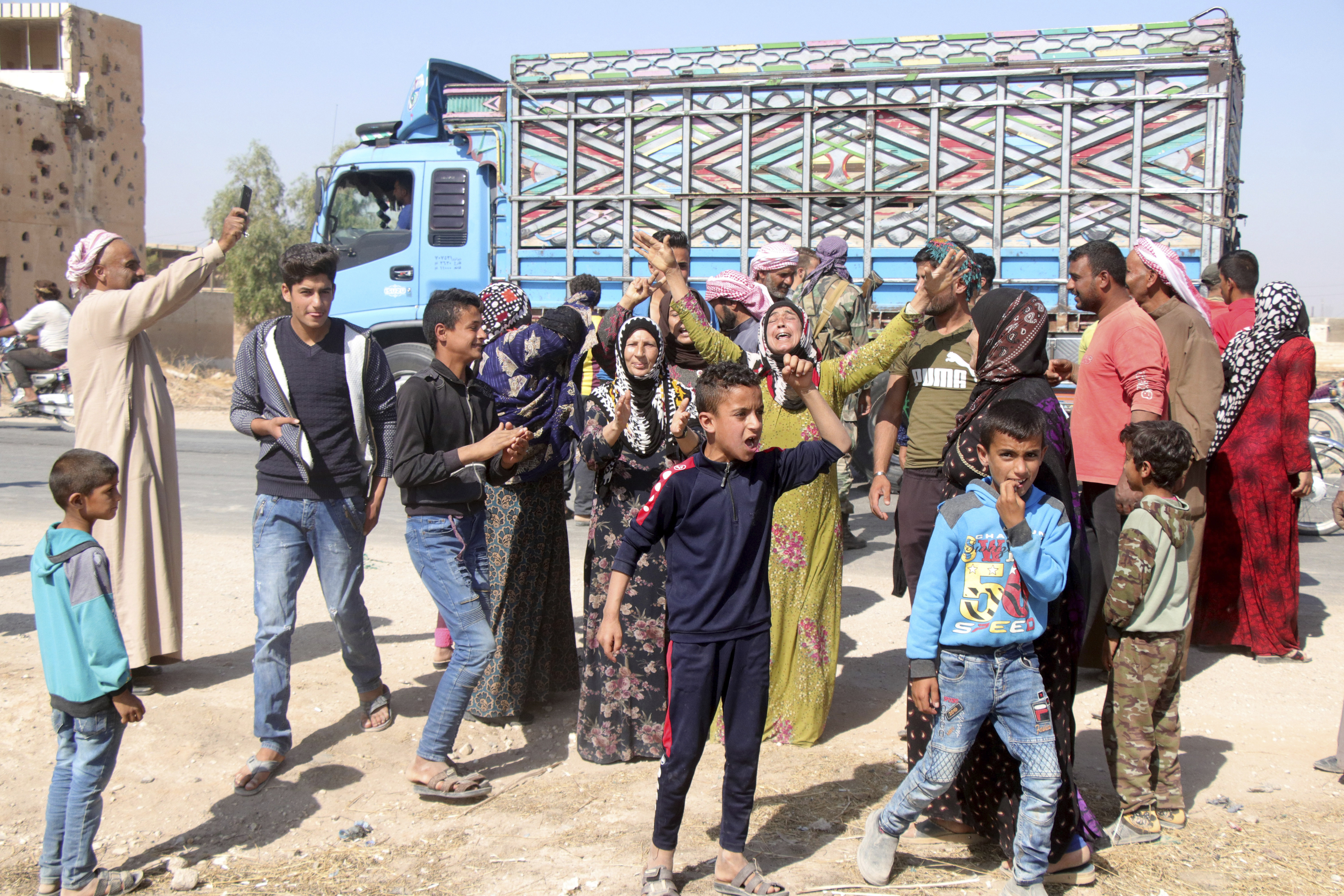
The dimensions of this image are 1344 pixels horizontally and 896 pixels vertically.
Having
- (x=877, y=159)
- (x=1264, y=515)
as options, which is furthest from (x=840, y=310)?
(x=1264, y=515)

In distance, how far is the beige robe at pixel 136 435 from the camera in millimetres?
4422

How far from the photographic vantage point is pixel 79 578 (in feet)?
10.1

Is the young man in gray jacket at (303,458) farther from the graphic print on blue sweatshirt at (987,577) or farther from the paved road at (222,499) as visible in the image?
the paved road at (222,499)

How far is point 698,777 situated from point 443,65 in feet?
30.4

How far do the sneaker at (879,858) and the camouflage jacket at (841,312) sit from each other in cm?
481

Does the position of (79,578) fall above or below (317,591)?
above


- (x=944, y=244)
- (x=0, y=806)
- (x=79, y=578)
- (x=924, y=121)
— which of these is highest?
(x=924, y=121)

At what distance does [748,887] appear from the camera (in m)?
3.07

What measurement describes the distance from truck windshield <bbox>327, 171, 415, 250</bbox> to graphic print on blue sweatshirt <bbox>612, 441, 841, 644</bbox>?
8558 mm

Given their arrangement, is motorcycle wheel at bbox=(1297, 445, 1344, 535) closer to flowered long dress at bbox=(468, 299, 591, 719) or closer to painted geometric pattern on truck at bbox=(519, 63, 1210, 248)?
painted geometric pattern on truck at bbox=(519, 63, 1210, 248)

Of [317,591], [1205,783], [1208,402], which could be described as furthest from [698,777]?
[317,591]

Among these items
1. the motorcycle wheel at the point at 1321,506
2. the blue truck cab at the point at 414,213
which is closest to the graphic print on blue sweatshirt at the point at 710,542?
the motorcycle wheel at the point at 1321,506

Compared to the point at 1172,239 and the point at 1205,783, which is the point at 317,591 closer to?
the point at 1205,783

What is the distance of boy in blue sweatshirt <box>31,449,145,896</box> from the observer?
3.05 metres
